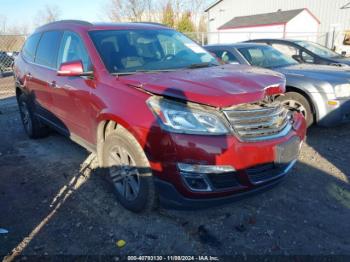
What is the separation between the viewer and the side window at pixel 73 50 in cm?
353

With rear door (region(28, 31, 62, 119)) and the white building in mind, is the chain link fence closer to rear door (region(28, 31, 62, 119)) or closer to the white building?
rear door (region(28, 31, 62, 119))

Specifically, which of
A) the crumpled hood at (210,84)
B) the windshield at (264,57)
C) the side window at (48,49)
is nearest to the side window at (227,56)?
the windshield at (264,57)

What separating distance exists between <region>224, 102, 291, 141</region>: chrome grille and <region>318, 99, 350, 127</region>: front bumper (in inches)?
90.2

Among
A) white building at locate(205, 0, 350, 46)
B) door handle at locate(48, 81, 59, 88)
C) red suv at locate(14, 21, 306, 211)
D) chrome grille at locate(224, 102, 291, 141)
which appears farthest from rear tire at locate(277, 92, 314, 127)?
white building at locate(205, 0, 350, 46)

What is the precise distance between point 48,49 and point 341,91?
4.43m

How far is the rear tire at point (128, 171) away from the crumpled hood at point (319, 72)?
3.61 metres

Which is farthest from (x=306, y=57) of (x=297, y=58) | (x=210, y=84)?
(x=210, y=84)

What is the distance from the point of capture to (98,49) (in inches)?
135

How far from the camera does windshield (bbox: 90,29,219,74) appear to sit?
3.40 meters

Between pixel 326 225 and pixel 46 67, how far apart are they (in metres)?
3.94

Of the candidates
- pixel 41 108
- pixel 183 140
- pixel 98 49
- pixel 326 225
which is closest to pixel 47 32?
pixel 41 108

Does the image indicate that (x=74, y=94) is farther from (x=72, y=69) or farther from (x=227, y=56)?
(x=227, y=56)

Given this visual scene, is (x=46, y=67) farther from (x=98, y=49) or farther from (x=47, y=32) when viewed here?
(x=98, y=49)

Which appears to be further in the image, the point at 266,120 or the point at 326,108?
the point at 326,108
